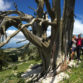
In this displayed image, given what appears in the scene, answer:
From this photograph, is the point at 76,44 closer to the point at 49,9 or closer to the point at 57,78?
the point at 57,78

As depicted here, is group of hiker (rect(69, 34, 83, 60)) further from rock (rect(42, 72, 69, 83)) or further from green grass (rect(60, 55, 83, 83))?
rock (rect(42, 72, 69, 83))

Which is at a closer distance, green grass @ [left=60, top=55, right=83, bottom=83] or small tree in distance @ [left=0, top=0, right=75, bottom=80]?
green grass @ [left=60, top=55, right=83, bottom=83]

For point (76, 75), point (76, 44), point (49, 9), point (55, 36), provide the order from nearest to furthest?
1. point (76, 75)
2. point (49, 9)
3. point (55, 36)
4. point (76, 44)

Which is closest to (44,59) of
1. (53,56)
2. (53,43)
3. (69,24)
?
(53,56)

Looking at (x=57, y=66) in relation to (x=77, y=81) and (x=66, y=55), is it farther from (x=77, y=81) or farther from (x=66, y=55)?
(x=77, y=81)

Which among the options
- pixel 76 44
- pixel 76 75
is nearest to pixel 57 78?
pixel 76 75

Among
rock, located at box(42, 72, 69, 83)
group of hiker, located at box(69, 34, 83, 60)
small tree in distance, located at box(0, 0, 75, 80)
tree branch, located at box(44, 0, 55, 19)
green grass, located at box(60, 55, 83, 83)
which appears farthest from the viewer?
group of hiker, located at box(69, 34, 83, 60)

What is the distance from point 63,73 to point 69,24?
3.10m

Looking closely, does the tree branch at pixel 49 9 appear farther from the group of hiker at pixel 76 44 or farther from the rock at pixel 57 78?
the rock at pixel 57 78

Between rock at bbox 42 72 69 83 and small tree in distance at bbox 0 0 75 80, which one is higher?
small tree in distance at bbox 0 0 75 80

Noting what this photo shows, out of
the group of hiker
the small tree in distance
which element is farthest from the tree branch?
the group of hiker

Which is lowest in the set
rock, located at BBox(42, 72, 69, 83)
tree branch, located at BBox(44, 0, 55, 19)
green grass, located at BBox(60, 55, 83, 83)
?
rock, located at BBox(42, 72, 69, 83)

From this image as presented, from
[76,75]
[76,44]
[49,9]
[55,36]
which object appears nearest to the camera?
[76,75]

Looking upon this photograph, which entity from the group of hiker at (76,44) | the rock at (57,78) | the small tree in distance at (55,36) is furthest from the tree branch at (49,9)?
the rock at (57,78)
